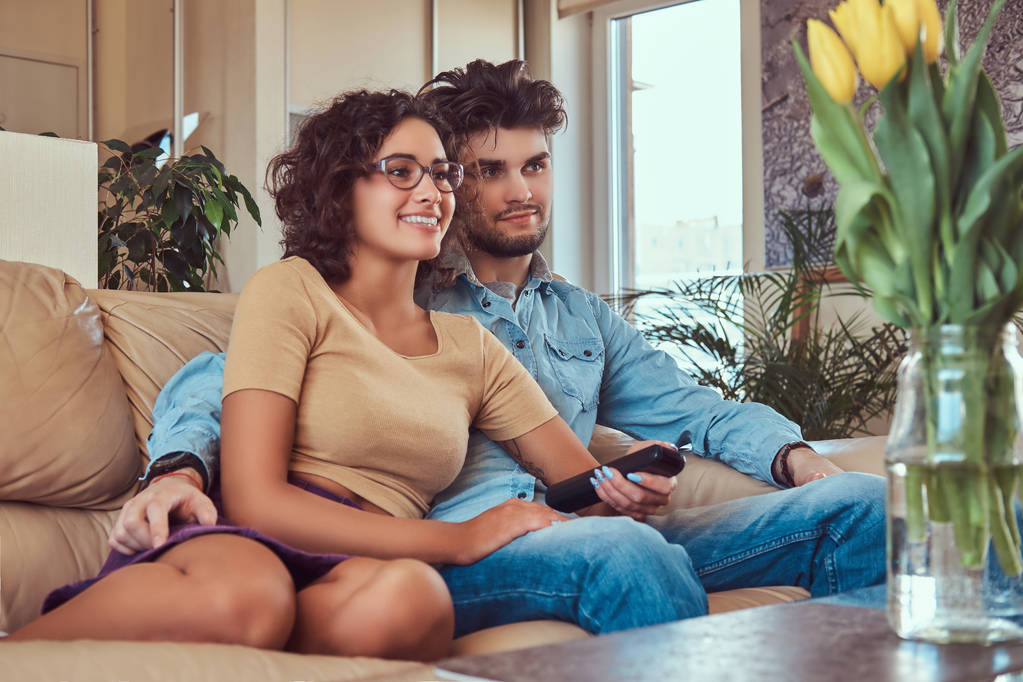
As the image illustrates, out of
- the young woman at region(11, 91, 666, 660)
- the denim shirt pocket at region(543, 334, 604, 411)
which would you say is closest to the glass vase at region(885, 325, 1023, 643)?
the young woman at region(11, 91, 666, 660)

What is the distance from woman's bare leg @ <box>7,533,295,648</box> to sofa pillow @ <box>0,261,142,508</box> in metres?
0.38

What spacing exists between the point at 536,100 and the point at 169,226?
1621mm

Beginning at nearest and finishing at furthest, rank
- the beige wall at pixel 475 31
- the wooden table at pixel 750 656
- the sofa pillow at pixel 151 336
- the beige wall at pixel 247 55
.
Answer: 1. the wooden table at pixel 750 656
2. the sofa pillow at pixel 151 336
3. the beige wall at pixel 247 55
4. the beige wall at pixel 475 31

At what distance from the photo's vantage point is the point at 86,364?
60.2 inches

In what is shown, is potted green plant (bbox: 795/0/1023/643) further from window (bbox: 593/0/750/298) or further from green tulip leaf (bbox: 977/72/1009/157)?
window (bbox: 593/0/750/298)

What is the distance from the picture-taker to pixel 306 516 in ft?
4.23

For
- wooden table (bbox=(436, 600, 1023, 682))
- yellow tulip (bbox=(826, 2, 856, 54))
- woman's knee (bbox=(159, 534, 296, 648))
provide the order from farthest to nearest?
1. woman's knee (bbox=(159, 534, 296, 648))
2. yellow tulip (bbox=(826, 2, 856, 54))
3. wooden table (bbox=(436, 600, 1023, 682))

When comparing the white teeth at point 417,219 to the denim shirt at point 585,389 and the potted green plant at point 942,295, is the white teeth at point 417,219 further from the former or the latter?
the potted green plant at point 942,295

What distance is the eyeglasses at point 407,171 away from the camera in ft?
5.31

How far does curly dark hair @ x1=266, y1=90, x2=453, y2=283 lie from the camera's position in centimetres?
161

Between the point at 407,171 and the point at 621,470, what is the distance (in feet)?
1.82

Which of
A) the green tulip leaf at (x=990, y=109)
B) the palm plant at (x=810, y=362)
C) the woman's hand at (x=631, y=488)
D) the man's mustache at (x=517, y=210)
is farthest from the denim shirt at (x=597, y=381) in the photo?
the palm plant at (x=810, y=362)

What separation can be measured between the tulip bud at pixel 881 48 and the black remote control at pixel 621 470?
68 centimetres

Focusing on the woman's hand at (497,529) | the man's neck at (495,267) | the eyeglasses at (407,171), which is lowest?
the woman's hand at (497,529)
